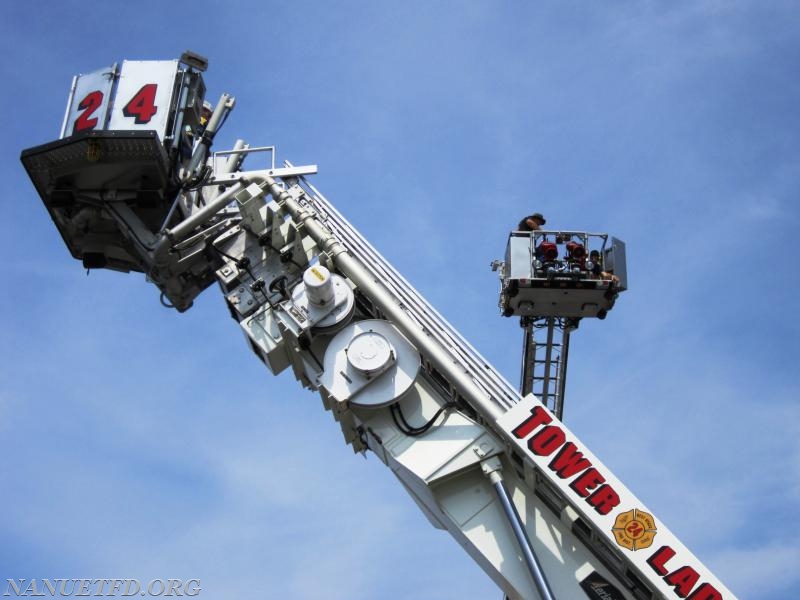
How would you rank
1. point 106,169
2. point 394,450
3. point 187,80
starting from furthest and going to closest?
point 187,80
point 106,169
point 394,450

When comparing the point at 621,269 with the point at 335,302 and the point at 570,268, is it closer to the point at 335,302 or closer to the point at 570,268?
the point at 570,268

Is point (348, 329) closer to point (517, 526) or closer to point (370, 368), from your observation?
point (370, 368)

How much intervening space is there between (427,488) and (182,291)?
5.86 metres

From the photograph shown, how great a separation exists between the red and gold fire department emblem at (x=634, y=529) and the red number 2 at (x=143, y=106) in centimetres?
923

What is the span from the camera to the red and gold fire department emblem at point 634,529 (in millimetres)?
10852

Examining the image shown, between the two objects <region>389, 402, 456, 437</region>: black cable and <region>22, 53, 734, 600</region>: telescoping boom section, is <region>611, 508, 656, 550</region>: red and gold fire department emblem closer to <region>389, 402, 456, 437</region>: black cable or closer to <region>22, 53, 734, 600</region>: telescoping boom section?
<region>22, 53, 734, 600</region>: telescoping boom section

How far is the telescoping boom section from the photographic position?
1142 centimetres

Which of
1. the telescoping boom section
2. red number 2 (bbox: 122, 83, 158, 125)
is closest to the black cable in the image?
the telescoping boom section

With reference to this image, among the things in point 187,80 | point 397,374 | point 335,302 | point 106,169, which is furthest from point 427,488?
point 187,80

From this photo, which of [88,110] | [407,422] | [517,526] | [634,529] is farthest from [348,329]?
[88,110]

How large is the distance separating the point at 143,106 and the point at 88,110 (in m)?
0.94

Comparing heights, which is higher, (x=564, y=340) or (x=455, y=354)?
(x=564, y=340)

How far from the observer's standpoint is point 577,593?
11461mm

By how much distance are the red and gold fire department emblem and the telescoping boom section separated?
1 centimetres
